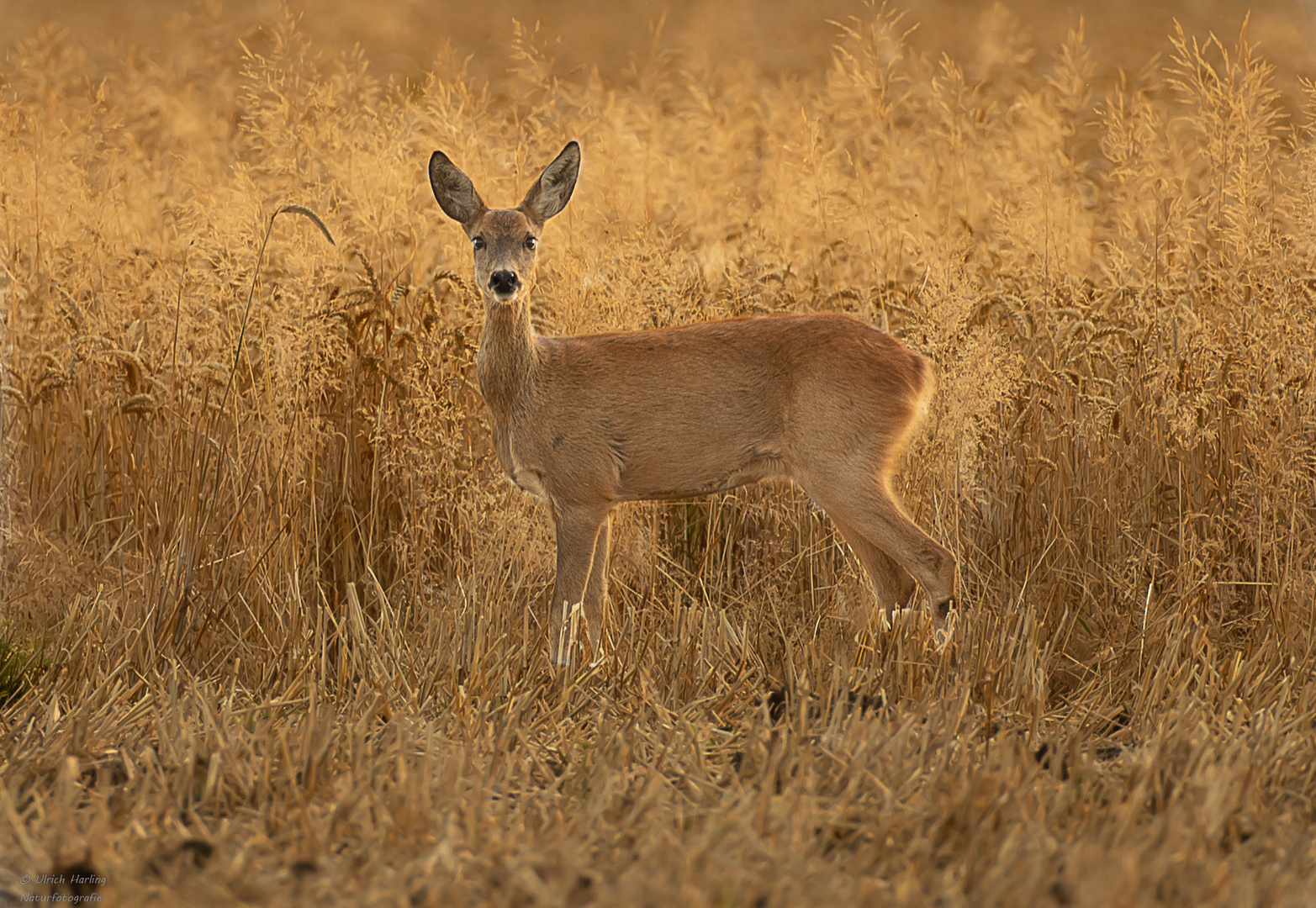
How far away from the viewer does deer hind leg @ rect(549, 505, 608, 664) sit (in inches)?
187

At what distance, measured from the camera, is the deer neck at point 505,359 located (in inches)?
200

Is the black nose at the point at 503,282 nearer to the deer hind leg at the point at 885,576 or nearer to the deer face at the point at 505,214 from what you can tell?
the deer face at the point at 505,214

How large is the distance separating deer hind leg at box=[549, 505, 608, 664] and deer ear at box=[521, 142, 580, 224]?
1.05 metres

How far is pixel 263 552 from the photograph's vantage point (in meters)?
4.68

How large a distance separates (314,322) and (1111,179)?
3.46 m

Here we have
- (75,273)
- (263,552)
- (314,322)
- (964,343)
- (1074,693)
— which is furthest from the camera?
(75,273)

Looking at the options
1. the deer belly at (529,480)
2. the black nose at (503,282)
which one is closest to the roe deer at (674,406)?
the deer belly at (529,480)

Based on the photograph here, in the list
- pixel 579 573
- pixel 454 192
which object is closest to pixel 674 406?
pixel 579 573

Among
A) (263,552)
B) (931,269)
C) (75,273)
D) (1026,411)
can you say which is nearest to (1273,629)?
(1026,411)

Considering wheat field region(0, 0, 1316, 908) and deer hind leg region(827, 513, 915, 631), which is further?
deer hind leg region(827, 513, 915, 631)

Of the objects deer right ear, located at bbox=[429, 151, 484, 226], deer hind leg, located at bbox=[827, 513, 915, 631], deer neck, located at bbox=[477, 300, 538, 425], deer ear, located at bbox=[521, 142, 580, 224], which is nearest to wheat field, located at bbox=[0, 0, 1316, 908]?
deer hind leg, located at bbox=[827, 513, 915, 631]

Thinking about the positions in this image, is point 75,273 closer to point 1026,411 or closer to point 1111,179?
point 1026,411

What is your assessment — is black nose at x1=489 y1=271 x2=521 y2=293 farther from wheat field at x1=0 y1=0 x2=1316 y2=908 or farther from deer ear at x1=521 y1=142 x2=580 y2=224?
wheat field at x1=0 y1=0 x2=1316 y2=908

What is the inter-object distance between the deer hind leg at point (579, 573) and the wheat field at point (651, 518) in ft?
0.39
